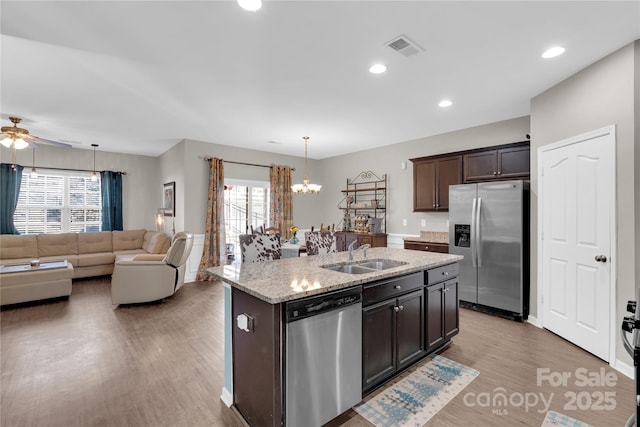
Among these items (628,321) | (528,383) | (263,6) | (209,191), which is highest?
(263,6)

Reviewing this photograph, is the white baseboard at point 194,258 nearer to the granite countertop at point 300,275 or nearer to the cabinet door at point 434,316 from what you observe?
the granite countertop at point 300,275

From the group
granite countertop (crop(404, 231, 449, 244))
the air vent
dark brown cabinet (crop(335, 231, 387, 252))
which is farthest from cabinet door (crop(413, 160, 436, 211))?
the air vent

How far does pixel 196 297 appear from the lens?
15.8 feet

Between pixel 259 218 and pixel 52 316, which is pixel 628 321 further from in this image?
pixel 259 218

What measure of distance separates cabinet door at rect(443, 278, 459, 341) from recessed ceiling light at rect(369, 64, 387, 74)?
7.21 ft

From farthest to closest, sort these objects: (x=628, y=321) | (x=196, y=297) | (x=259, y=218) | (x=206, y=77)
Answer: (x=259, y=218)
(x=196, y=297)
(x=206, y=77)
(x=628, y=321)

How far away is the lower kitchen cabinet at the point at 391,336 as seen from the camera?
83.1 inches

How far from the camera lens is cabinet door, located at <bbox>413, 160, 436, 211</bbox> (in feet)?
16.9

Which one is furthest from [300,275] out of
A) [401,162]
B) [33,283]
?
[33,283]

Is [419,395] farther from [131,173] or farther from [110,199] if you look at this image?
[131,173]

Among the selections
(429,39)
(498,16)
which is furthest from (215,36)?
(498,16)

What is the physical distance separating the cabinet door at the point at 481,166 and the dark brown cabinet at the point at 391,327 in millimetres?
2759

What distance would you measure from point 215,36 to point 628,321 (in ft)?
9.88

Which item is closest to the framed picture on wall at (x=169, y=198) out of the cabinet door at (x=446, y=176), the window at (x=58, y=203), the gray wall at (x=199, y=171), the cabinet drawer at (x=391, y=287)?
the gray wall at (x=199, y=171)
